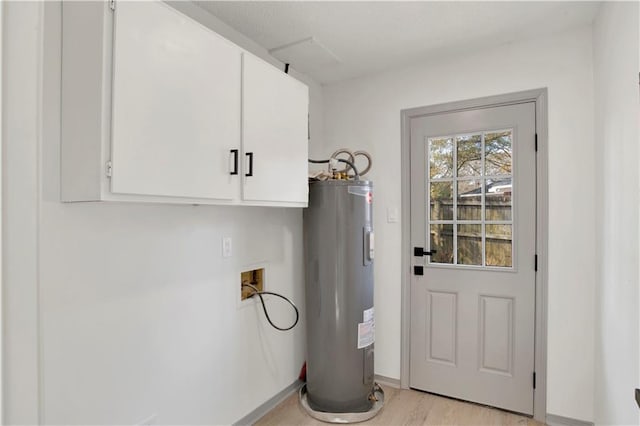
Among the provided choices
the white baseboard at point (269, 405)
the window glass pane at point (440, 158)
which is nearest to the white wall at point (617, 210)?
the window glass pane at point (440, 158)

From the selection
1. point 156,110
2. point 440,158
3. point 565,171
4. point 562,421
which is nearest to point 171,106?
point 156,110

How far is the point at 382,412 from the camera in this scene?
2.42 metres

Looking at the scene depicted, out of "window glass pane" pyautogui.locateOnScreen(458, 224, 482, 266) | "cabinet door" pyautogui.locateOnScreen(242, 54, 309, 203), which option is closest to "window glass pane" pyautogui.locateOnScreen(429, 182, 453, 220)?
"window glass pane" pyautogui.locateOnScreen(458, 224, 482, 266)

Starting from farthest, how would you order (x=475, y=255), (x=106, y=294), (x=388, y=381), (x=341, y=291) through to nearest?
(x=388, y=381) < (x=475, y=255) < (x=341, y=291) < (x=106, y=294)

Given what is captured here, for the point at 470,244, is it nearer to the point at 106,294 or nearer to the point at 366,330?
the point at 366,330

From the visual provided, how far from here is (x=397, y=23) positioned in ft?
6.96

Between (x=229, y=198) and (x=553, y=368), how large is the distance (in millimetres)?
2206

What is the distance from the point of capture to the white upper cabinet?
3.90 feet

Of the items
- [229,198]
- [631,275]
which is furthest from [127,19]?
[631,275]

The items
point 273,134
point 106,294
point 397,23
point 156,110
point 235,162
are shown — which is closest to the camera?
point 156,110

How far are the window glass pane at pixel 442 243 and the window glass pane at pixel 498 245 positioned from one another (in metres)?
0.24

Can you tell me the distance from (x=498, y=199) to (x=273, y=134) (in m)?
1.57

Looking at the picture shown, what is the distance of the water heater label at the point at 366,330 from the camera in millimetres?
2387

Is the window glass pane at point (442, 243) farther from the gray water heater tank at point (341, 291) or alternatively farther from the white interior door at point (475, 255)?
the gray water heater tank at point (341, 291)
